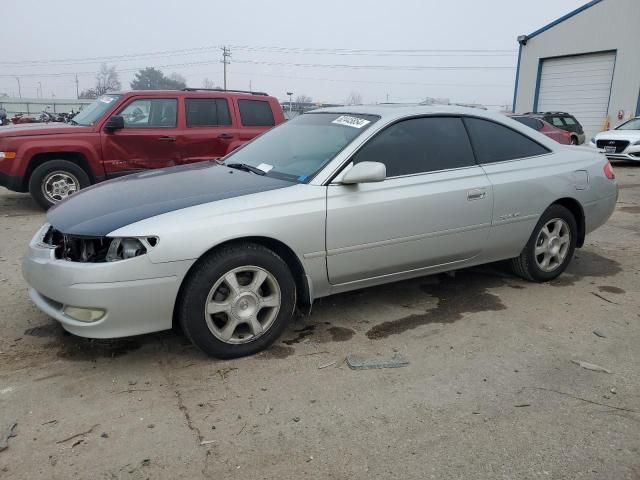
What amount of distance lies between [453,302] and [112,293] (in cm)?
262

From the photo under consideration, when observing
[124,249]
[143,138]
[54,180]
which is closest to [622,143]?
[143,138]

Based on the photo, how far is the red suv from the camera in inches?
292

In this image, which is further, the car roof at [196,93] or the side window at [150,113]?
the car roof at [196,93]

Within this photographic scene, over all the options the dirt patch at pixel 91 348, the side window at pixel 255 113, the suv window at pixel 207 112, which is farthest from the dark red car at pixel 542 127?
the dirt patch at pixel 91 348

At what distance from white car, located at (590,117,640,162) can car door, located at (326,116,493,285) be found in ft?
38.5

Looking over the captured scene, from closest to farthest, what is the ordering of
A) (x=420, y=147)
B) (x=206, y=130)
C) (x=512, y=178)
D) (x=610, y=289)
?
(x=420, y=147)
(x=512, y=178)
(x=610, y=289)
(x=206, y=130)

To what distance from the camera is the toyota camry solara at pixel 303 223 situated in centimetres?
298

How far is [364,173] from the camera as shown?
3406 millimetres

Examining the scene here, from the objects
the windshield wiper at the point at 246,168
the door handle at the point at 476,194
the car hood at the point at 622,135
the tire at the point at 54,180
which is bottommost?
the tire at the point at 54,180

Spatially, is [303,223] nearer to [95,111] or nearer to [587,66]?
[95,111]

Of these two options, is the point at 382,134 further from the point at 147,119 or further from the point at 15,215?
the point at 15,215

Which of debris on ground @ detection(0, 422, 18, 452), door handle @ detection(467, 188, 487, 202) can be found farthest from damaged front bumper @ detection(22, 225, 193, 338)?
door handle @ detection(467, 188, 487, 202)

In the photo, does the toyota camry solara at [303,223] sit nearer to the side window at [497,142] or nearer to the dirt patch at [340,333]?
the side window at [497,142]

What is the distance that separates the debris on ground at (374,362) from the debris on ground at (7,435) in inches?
70.7
